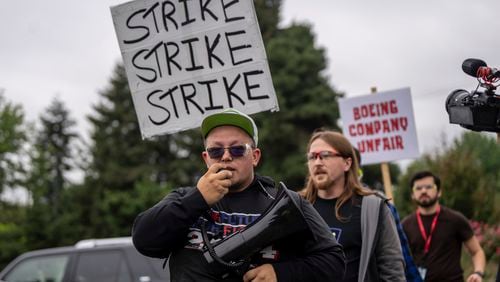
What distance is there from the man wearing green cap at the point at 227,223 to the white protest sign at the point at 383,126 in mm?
4526

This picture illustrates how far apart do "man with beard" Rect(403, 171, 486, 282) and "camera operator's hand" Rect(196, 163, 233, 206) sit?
13.0 ft

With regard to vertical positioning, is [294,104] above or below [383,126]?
above

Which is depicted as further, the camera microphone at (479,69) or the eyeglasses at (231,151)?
the camera microphone at (479,69)

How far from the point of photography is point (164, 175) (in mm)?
44344

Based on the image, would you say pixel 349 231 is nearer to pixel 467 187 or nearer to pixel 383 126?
pixel 383 126

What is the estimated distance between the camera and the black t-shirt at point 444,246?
250 inches

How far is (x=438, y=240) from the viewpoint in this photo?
6449 millimetres

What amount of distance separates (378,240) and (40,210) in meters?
29.7

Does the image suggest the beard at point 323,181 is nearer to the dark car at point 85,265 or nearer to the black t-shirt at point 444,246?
the black t-shirt at point 444,246

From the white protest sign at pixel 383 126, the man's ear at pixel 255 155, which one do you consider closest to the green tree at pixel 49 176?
the white protest sign at pixel 383 126

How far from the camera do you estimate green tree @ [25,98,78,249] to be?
32125 mm

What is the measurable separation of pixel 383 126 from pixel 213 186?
4865 millimetres

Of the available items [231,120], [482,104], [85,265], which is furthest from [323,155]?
[85,265]

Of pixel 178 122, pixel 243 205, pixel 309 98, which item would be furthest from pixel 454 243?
pixel 309 98
